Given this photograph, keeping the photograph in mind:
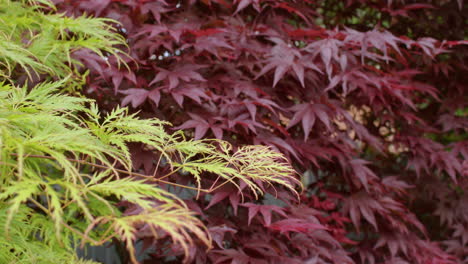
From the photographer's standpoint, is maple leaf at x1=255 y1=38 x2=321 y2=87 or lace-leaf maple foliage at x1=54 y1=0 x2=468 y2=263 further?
maple leaf at x1=255 y1=38 x2=321 y2=87

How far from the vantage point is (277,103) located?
1.97 meters

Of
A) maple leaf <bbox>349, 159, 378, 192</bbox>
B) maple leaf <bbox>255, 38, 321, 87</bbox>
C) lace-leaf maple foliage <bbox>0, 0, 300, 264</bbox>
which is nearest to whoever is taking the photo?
lace-leaf maple foliage <bbox>0, 0, 300, 264</bbox>

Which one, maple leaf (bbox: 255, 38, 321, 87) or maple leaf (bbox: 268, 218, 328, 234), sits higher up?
maple leaf (bbox: 255, 38, 321, 87)

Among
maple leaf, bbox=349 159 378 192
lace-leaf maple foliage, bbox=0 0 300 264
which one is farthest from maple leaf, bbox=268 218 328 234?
maple leaf, bbox=349 159 378 192

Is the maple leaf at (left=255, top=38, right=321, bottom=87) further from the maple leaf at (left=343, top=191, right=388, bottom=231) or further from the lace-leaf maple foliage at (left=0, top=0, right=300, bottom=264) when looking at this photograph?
the maple leaf at (left=343, top=191, right=388, bottom=231)

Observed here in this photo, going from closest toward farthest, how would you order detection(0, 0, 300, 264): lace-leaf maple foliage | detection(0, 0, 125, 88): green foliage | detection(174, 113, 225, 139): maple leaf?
detection(0, 0, 300, 264): lace-leaf maple foliage, detection(0, 0, 125, 88): green foliage, detection(174, 113, 225, 139): maple leaf

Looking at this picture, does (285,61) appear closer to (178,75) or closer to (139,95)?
(178,75)

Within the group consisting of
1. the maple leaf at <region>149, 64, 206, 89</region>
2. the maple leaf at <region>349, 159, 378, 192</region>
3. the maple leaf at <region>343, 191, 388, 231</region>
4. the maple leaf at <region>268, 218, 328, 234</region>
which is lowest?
the maple leaf at <region>343, 191, 388, 231</region>

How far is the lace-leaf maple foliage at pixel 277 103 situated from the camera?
5.54 feet

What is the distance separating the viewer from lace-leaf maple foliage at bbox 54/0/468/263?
5.54 feet

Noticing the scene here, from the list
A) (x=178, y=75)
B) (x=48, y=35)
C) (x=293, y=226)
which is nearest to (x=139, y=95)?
(x=178, y=75)

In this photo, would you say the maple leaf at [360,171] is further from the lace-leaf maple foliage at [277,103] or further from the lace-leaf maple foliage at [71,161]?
the lace-leaf maple foliage at [71,161]

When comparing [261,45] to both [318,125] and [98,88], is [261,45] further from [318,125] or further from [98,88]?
[98,88]

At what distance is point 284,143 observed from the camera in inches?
68.2
